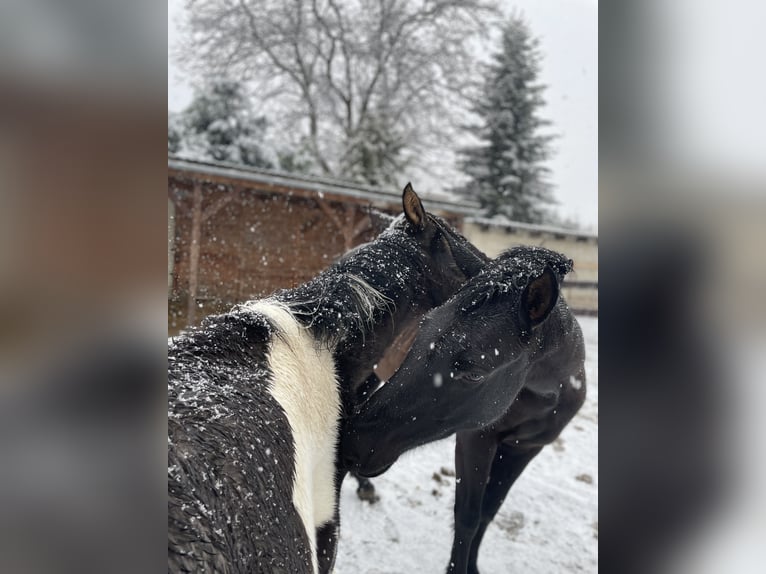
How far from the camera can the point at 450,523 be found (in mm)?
3676

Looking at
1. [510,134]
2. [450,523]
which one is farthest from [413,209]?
[510,134]

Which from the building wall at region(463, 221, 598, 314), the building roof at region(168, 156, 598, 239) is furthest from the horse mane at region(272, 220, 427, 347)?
the building wall at region(463, 221, 598, 314)

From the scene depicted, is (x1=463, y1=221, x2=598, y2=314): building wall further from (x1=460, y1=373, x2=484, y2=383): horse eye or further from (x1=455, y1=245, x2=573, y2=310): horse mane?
(x1=460, y1=373, x2=484, y2=383): horse eye

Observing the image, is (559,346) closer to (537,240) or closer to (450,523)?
(450,523)

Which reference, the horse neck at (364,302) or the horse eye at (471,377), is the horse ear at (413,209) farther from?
the horse eye at (471,377)

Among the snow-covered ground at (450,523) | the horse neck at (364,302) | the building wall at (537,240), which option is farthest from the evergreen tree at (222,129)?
the horse neck at (364,302)

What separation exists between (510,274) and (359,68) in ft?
48.9

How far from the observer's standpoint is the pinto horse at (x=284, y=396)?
3.30ft

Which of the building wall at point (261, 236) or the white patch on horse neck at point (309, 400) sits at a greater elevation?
the building wall at point (261, 236)

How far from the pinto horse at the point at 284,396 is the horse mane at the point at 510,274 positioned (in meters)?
0.23

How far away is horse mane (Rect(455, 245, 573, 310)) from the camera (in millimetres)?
1819
